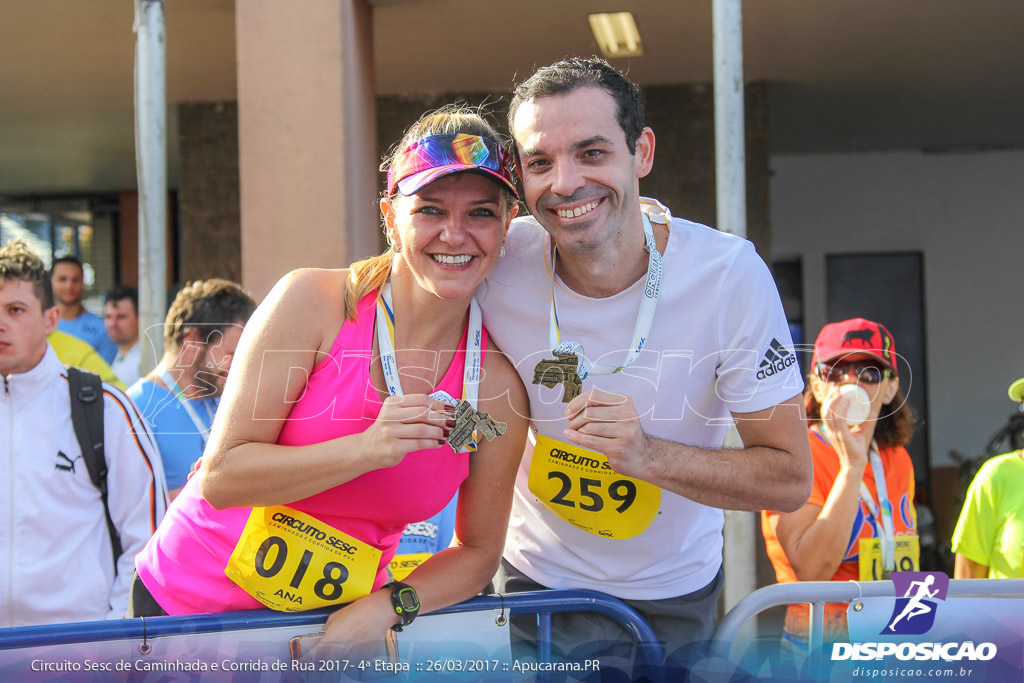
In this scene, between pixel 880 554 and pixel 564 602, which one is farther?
pixel 880 554

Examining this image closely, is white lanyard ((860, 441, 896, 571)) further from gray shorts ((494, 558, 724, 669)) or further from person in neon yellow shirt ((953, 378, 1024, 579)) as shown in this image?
gray shorts ((494, 558, 724, 669))

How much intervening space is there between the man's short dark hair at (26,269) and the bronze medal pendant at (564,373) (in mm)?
1984

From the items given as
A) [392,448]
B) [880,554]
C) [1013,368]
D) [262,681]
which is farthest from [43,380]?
[1013,368]

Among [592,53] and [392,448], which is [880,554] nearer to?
[392,448]

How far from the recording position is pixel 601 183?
7.60ft

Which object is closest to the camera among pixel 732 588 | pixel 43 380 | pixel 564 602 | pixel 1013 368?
pixel 564 602

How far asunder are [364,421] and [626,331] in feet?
2.21

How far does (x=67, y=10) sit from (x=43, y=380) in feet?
11.7

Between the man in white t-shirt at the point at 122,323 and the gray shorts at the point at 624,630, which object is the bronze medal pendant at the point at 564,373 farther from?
the man in white t-shirt at the point at 122,323

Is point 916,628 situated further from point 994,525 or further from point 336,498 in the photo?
point 336,498

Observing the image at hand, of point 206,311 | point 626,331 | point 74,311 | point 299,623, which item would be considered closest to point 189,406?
point 206,311

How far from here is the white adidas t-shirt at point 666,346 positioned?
2.31 m

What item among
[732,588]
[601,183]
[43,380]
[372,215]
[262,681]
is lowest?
[732,588]

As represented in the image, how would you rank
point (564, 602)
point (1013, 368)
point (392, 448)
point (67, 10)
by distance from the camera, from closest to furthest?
point (392, 448) < point (564, 602) < point (67, 10) < point (1013, 368)
